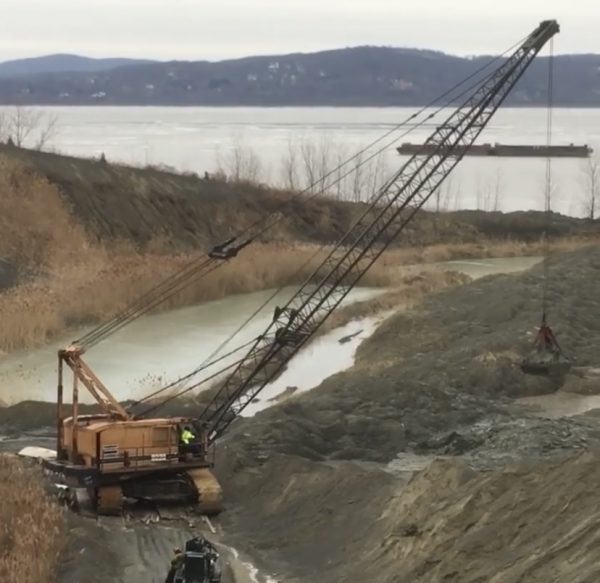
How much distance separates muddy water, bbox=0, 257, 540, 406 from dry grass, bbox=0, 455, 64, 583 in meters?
11.9

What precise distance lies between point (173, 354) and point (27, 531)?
20542 mm

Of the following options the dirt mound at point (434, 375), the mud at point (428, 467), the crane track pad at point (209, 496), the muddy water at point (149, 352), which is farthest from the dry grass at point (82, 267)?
the crane track pad at point (209, 496)

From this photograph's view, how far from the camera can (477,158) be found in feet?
452

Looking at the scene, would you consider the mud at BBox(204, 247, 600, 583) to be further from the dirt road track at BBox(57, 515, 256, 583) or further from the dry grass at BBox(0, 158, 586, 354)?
the dry grass at BBox(0, 158, 586, 354)

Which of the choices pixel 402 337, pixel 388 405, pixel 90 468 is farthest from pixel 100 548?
pixel 402 337

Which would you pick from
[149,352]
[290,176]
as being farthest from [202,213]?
[149,352]

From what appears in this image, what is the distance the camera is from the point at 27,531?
16.5 m

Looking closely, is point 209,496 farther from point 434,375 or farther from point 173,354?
point 173,354

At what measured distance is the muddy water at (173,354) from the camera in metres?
32.1

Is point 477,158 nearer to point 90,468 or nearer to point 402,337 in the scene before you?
point 402,337

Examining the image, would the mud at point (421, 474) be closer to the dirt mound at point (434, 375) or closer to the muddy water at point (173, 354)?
the dirt mound at point (434, 375)

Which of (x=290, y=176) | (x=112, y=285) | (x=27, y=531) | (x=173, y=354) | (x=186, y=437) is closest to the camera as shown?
(x=27, y=531)

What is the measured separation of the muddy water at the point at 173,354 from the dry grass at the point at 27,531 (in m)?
11.9

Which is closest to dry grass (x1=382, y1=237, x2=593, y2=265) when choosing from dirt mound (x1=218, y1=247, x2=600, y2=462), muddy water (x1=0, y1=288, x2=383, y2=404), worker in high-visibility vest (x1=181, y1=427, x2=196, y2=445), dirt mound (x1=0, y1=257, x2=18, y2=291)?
muddy water (x1=0, y1=288, x2=383, y2=404)
